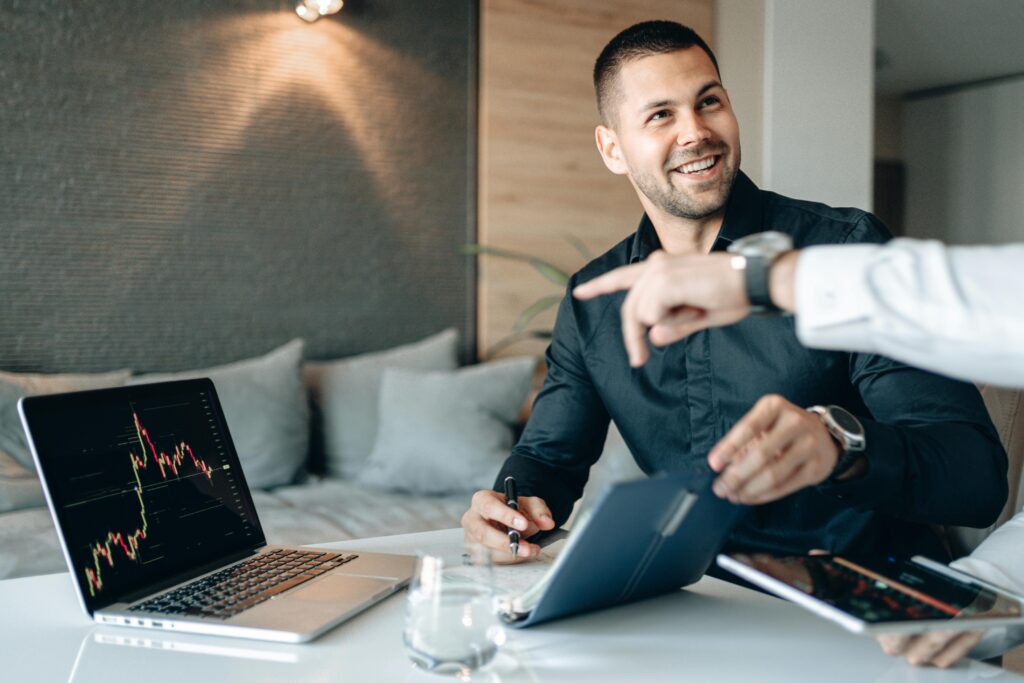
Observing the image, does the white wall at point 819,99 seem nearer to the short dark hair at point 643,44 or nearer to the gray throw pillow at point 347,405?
the gray throw pillow at point 347,405

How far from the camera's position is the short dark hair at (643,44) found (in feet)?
5.57

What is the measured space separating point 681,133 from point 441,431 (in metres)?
1.59

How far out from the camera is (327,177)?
3.36 meters

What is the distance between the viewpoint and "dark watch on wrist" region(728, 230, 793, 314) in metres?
0.81

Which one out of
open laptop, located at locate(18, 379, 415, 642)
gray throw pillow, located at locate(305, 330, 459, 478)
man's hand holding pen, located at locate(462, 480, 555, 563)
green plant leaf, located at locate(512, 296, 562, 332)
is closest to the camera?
open laptop, located at locate(18, 379, 415, 642)

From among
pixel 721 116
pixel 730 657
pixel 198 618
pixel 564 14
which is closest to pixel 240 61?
pixel 564 14

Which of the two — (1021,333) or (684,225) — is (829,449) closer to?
(1021,333)

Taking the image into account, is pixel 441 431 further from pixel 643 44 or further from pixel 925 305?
pixel 925 305

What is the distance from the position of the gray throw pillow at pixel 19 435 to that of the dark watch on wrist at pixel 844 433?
2026 millimetres

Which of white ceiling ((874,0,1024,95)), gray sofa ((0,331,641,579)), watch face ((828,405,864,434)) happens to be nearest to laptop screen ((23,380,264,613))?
watch face ((828,405,864,434))

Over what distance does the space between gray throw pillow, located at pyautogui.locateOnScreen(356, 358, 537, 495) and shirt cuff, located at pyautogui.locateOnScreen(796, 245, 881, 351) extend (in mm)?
2204

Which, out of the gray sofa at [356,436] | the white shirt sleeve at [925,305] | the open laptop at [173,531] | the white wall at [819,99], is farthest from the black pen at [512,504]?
the white wall at [819,99]

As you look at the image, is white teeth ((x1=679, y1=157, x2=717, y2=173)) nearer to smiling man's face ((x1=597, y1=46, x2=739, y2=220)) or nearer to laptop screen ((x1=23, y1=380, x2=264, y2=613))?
smiling man's face ((x1=597, y1=46, x2=739, y2=220))

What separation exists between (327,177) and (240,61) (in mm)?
474
